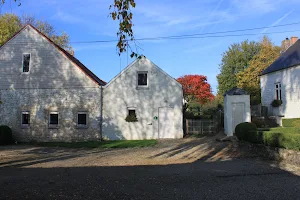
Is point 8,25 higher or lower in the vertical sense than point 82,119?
higher

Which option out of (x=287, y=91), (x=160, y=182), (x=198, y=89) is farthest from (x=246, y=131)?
(x=198, y=89)

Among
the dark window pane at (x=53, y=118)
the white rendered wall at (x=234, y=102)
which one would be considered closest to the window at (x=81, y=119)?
the dark window pane at (x=53, y=118)

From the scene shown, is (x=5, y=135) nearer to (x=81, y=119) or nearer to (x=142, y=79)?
(x=81, y=119)

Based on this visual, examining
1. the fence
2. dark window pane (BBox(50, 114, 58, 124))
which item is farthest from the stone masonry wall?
the fence

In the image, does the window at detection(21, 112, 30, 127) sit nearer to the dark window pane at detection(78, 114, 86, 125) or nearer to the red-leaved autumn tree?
the dark window pane at detection(78, 114, 86, 125)

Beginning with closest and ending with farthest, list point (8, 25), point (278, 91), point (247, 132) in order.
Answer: point (247, 132), point (278, 91), point (8, 25)

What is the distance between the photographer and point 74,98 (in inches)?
871

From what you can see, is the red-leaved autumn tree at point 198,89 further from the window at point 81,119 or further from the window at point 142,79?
the window at point 81,119

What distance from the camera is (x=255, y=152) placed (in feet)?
42.3

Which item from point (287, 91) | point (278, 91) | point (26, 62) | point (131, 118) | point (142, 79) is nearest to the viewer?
point (131, 118)

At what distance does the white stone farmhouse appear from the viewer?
21859mm

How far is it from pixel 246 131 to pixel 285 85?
38.7 feet

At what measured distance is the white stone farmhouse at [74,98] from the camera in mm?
21859

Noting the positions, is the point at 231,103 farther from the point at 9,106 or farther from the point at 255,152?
the point at 9,106
